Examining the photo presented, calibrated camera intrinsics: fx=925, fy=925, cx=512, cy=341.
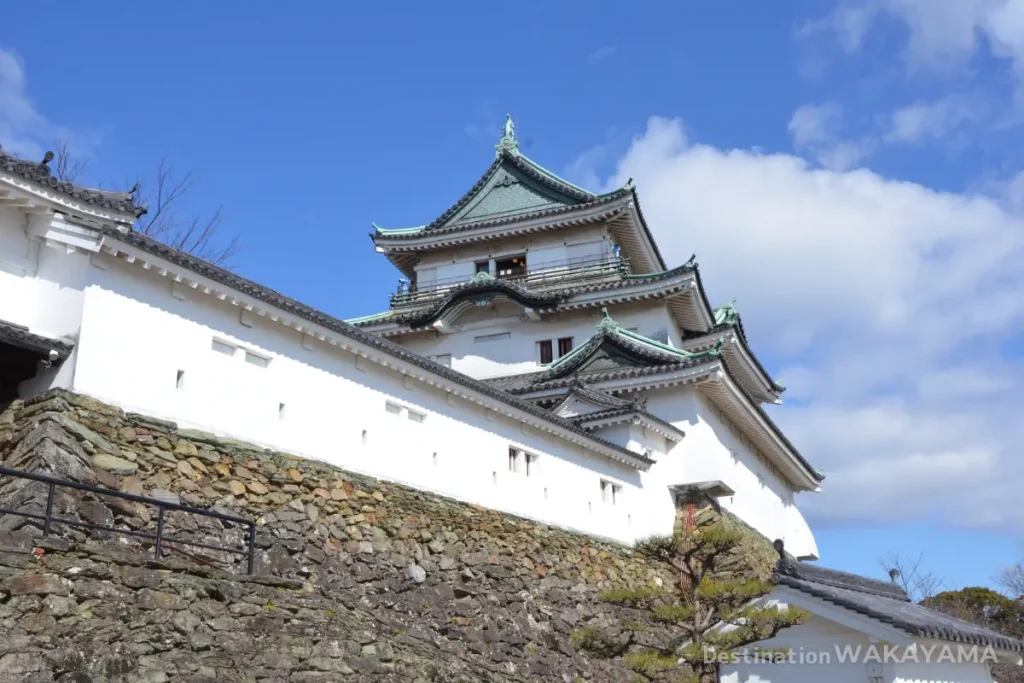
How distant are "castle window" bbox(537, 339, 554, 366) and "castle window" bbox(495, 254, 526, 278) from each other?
335 centimetres

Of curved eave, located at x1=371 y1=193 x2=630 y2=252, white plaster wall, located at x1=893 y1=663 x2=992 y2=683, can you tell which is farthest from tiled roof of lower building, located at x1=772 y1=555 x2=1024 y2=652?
curved eave, located at x1=371 y1=193 x2=630 y2=252

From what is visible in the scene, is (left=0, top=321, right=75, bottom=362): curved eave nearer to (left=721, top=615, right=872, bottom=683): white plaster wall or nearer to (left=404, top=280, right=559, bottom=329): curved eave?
(left=721, top=615, right=872, bottom=683): white plaster wall

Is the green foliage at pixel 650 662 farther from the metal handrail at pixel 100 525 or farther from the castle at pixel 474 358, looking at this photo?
the metal handrail at pixel 100 525

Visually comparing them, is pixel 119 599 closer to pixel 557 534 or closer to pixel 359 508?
pixel 359 508

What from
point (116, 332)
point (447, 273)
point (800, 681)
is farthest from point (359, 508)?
point (447, 273)

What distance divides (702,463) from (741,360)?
6.99 meters

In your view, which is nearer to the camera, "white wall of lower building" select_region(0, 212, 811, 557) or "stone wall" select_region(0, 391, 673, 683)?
"stone wall" select_region(0, 391, 673, 683)

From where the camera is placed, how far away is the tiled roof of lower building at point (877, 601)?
37.8 feet

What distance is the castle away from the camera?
10.6m

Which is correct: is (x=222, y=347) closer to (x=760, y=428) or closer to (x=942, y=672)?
(x=942, y=672)

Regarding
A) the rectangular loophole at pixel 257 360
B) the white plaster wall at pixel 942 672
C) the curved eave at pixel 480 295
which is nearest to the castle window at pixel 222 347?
the rectangular loophole at pixel 257 360

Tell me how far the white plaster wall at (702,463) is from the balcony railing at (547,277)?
5803 mm

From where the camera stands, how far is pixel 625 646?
11.4m

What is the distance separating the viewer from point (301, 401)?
41.8 feet
